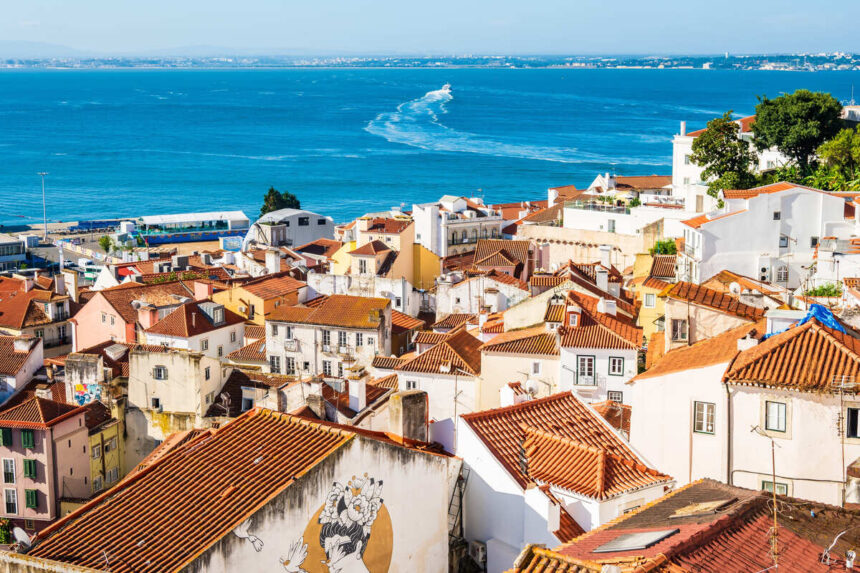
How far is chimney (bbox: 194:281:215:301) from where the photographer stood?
134 feet

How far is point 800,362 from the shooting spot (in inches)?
555

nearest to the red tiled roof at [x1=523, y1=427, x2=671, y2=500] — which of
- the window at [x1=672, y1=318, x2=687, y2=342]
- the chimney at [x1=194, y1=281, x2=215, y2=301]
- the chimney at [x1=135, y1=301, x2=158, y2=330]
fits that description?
the window at [x1=672, y1=318, x2=687, y2=342]

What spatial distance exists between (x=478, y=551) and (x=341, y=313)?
22810mm

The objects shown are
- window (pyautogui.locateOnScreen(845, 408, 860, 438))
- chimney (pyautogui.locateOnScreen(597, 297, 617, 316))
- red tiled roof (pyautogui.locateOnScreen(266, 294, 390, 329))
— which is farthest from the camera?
red tiled roof (pyautogui.locateOnScreen(266, 294, 390, 329))

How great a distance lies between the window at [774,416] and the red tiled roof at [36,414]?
16.4 m

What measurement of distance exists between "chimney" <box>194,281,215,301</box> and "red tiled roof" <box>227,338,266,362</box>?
521 cm

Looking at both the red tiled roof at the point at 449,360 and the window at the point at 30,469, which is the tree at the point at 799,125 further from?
the window at the point at 30,469

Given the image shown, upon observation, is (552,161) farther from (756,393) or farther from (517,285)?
(756,393)

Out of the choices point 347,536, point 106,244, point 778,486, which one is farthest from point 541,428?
point 106,244

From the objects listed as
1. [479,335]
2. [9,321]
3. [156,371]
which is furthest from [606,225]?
[156,371]

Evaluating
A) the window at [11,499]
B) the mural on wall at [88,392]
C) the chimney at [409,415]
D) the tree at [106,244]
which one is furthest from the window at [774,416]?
the tree at [106,244]

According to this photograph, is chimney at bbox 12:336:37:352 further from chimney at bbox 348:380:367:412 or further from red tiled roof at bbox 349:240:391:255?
red tiled roof at bbox 349:240:391:255

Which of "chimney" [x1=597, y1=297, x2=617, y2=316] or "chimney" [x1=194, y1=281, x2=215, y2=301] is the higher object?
"chimney" [x1=597, y1=297, x2=617, y2=316]

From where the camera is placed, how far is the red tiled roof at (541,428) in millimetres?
13086
